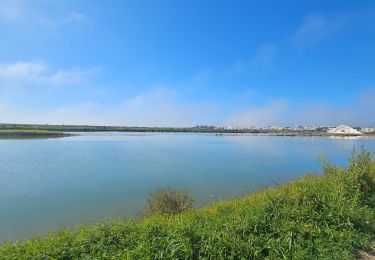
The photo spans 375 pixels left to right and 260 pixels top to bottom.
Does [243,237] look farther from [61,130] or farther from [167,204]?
[61,130]

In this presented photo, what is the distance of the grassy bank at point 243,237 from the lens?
427cm

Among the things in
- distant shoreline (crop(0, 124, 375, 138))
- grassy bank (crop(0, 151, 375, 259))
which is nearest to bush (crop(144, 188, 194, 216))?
grassy bank (crop(0, 151, 375, 259))

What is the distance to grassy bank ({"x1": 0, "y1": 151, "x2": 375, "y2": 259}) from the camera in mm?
4266

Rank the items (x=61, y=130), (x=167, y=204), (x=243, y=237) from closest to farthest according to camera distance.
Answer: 1. (x=243, y=237)
2. (x=167, y=204)
3. (x=61, y=130)

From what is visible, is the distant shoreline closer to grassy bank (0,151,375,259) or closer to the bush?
the bush

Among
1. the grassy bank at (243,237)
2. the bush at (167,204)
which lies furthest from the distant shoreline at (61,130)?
the grassy bank at (243,237)

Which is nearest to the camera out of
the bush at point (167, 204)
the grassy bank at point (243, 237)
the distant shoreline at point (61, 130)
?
the grassy bank at point (243, 237)

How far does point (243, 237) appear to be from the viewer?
477 centimetres

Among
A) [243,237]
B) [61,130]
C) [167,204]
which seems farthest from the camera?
[61,130]

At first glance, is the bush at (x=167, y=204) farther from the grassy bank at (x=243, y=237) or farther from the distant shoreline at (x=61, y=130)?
the distant shoreline at (x=61, y=130)

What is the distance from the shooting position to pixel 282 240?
4734 mm

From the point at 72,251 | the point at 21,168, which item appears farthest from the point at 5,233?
the point at 21,168

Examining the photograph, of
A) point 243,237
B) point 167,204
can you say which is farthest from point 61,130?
point 243,237

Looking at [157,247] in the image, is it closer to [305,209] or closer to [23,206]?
[305,209]
